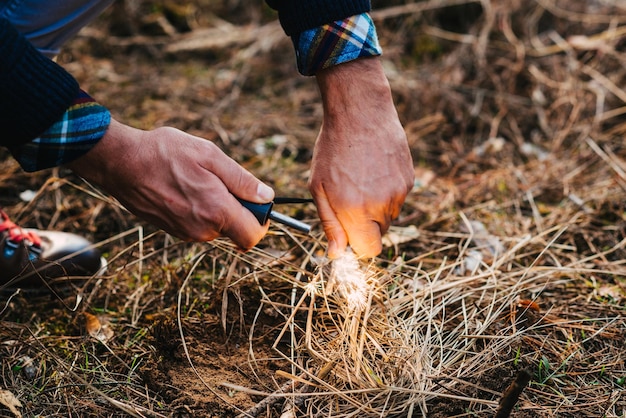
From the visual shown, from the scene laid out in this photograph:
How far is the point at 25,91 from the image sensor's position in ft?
4.04

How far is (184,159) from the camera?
4.29ft

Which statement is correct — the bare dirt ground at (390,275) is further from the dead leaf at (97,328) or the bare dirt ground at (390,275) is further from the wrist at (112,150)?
the wrist at (112,150)

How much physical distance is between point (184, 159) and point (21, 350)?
813 millimetres

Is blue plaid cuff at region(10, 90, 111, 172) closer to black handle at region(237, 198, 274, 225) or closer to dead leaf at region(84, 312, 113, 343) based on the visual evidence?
black handle at region(237, 198, 274, 225)

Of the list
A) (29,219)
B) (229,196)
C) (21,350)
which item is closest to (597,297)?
(229,196)

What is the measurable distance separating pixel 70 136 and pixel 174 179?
0.26m

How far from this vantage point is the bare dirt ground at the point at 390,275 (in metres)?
1.42

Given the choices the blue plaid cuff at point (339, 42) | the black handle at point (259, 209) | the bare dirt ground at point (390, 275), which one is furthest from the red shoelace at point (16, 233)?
the blue plaid cuff at point (339, 42)

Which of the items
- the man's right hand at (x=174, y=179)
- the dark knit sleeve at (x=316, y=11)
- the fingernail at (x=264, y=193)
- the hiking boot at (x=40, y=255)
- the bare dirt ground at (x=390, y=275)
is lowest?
the bare dirt ground at (x=390, y=275)

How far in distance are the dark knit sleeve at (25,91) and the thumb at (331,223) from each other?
27.5 inches

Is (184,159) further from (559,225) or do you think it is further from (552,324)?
(559,225)

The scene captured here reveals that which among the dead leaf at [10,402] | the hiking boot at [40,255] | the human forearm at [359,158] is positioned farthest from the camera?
the hiking boot at [40,255]

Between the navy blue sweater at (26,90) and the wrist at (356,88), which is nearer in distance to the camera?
the navy blue sweater at (26,90)

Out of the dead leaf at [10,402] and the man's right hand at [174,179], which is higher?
the man's right hand at [174,179]
